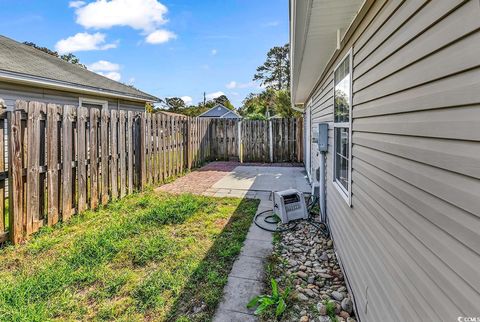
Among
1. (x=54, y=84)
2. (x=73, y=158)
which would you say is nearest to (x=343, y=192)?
(x=73, y=158)

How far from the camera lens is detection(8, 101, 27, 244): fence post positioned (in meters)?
3.29

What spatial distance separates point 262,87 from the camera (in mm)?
31109

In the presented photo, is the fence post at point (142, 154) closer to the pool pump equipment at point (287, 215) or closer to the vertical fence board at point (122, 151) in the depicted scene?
the vertical fence board at point (122, 151)

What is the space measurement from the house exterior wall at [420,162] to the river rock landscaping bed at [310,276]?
300mm

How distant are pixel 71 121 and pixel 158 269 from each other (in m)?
2.91

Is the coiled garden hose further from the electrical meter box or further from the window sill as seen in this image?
the electrical meter box

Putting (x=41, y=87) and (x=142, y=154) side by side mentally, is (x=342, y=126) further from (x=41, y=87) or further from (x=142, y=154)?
(x=41, y=87)

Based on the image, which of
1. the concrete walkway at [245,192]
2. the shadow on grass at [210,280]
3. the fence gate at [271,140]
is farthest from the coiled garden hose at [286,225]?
the fence gate at [271,140]

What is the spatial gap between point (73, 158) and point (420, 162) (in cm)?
470

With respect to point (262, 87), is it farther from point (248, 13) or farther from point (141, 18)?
point (248, 13)

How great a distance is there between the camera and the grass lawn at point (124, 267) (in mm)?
2197

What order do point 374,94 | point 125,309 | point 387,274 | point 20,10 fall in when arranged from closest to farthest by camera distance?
point 387,274, point 374,94, point 125,309, point 20,10

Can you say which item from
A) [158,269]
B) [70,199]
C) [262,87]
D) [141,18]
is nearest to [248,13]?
[70,199]

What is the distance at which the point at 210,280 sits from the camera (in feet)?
8.48
